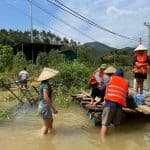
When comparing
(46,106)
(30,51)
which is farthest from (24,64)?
(46,106)

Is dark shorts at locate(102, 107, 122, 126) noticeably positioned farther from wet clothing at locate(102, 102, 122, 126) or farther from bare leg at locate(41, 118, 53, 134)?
bare leg at locate(41, 118, 53, 134)

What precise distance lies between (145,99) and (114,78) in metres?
1.89

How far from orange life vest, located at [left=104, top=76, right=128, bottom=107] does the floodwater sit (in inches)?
40.7

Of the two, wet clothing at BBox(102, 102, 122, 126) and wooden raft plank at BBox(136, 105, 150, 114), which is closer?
wet clothing at BBox(102, 102, 122, 126)

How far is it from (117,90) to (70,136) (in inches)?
73.9

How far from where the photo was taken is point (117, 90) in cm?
875

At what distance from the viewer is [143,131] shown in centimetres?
1028

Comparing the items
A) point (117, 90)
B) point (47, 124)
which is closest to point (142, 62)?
point (117, 90)

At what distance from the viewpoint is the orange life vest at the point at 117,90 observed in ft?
28.7

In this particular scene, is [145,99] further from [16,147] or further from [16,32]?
[16,32]

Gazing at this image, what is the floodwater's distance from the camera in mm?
8906

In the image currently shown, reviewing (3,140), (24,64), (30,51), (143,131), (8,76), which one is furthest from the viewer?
(30,51)

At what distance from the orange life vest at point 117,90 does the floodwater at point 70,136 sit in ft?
3.39

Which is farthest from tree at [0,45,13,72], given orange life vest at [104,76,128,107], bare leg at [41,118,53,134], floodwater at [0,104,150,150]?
orange life vest at [104,76,128,107]
